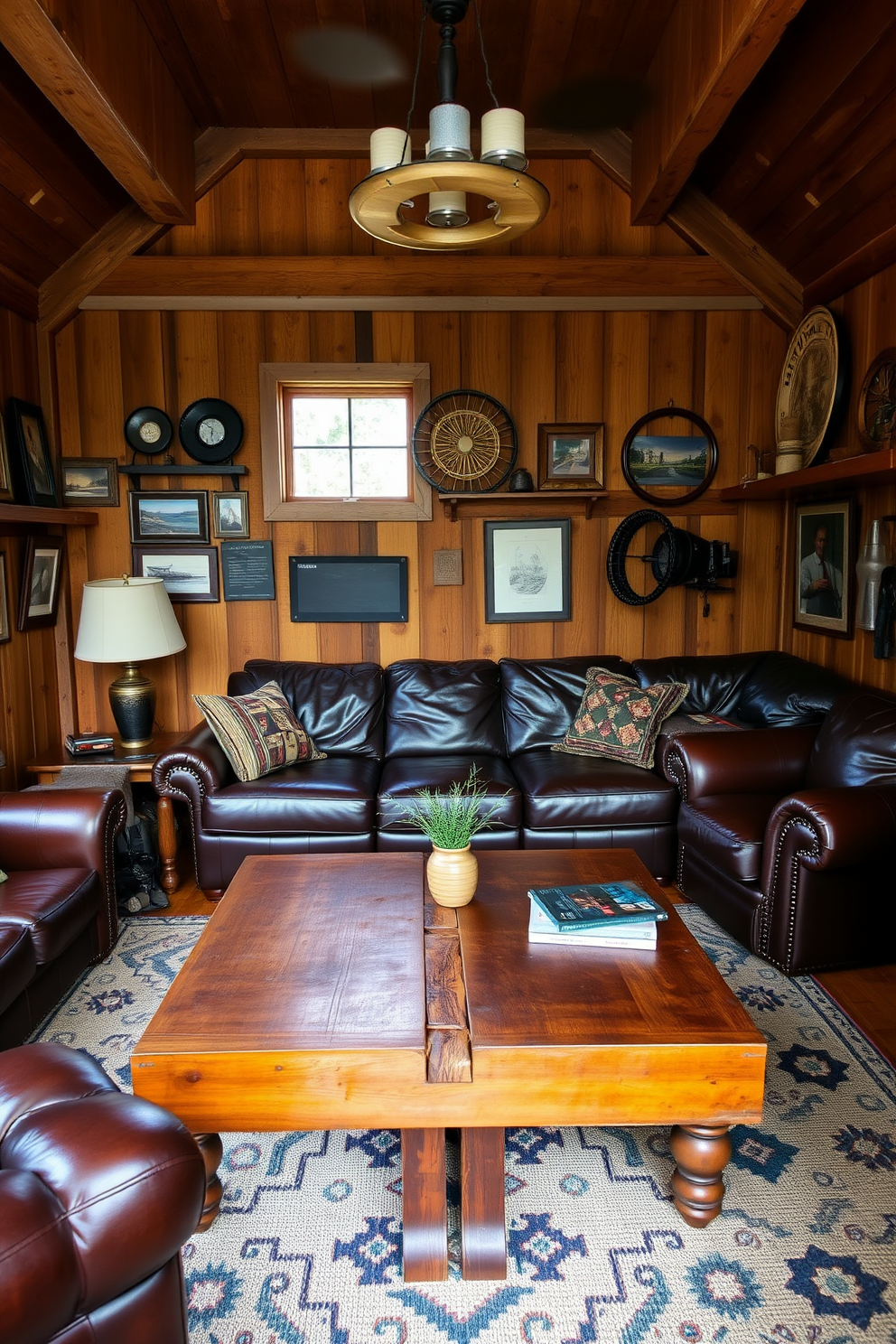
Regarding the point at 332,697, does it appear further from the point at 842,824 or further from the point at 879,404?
the point at 879,404

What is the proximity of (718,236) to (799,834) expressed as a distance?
3108mm

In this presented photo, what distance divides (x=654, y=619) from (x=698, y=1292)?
11.1 ft

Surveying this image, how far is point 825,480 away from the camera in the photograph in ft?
11.6

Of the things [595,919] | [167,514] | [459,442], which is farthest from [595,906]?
[167,514]

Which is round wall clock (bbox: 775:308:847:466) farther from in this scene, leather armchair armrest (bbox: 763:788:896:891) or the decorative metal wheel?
leather armchair armrest (bbox: 763:788:896:891)

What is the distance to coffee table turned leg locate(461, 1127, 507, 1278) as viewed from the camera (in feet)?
5.74

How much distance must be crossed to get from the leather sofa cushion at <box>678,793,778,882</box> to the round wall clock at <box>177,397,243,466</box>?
280cm

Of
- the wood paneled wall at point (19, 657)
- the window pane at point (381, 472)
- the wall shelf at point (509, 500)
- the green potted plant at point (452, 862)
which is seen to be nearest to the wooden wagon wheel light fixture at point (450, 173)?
the green potted plant at point (452, 862)

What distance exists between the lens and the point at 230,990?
192 centimetres

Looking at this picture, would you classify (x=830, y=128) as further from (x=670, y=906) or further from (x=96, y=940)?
(x=96, y=940)

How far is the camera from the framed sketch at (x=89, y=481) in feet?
14.3

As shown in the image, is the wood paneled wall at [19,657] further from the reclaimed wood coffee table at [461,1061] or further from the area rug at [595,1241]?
the reclaimed wood coffee table at [461,1061]

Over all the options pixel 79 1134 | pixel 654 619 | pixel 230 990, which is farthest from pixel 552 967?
pixel 654 619

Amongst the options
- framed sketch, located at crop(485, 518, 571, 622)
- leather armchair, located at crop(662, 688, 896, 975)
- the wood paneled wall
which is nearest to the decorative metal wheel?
framed sketch, located at crop(485, 518, 571, 622)
